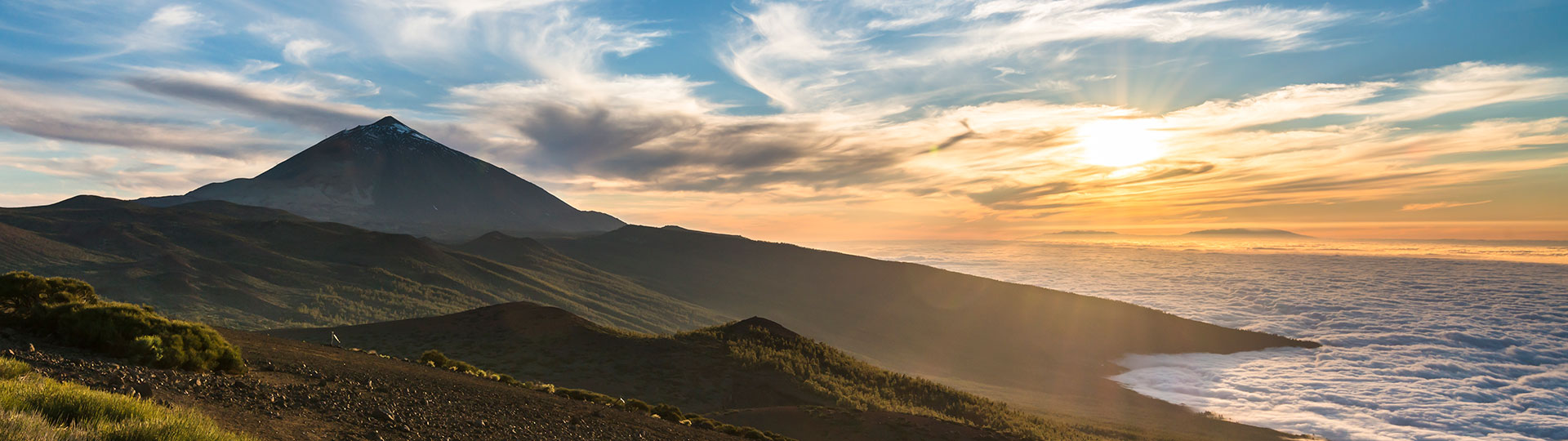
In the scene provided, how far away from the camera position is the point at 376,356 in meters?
16.6

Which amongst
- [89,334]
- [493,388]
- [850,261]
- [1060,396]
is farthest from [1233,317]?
[89,334]

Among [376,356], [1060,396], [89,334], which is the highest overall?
[89,334]

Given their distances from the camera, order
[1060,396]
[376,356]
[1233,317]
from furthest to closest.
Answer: [1233,317] < [1060,396] < [376,356]

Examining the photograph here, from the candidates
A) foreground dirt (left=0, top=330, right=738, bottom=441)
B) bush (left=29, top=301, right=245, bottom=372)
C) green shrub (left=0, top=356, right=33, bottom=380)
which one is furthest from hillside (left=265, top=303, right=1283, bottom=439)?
green shrub (left=0, top=356, right=33, bottom=380)

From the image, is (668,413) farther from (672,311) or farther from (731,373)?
(672,311)

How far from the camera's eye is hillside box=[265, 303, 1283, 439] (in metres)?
21.4

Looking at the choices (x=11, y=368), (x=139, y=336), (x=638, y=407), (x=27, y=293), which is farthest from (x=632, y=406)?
(x=27, y=293)

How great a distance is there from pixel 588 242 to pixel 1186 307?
103 metres

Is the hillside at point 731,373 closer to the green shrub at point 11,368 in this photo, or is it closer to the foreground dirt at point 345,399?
the foreground dirt at point 345,399

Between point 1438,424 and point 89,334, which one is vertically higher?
point 89,334

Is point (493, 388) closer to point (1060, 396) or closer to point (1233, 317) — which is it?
point (1060, 396)

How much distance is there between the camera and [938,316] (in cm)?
9388

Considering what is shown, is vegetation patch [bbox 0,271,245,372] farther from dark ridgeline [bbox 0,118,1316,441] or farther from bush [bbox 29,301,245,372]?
dark ridgeline [bbox 0,118,1316,441]

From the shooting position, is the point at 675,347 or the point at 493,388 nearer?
the point at 493,388
